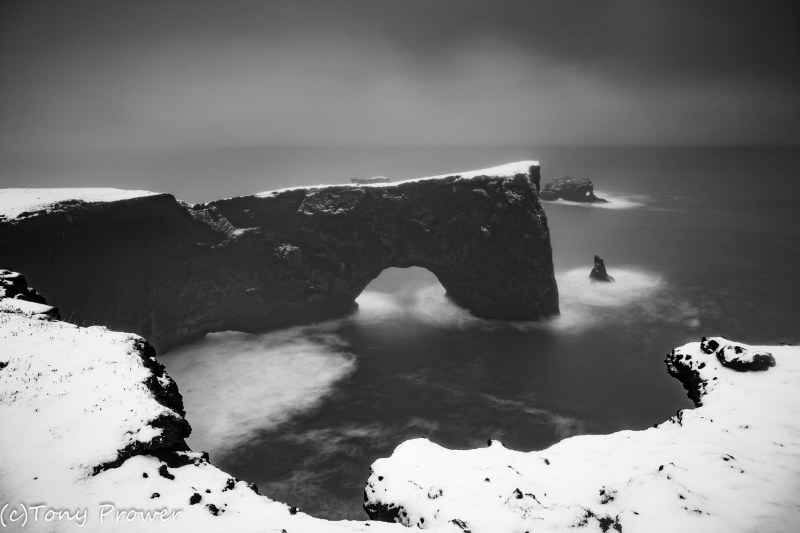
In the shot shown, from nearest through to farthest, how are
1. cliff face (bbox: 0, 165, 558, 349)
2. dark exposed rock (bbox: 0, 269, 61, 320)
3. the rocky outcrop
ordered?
dark exposed rock (bbox: 0, 269, 61, 320) → cliff face (bbox: 0, 165, 558, 349) → the rocky outcrop

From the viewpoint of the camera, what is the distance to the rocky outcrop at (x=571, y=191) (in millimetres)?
125000

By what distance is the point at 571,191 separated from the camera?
416ft

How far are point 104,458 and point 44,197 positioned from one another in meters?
33.4

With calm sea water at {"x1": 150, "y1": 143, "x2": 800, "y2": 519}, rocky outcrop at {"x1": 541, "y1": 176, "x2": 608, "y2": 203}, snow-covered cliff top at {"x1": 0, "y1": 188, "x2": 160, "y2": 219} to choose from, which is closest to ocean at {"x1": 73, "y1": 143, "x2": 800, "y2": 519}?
calm sea water at {"x1": 150, "y1": 143, "x2": 800, "y2": 519}

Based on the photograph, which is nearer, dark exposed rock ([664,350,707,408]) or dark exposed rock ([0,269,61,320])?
dark exposed rock ([664,350,707,408])

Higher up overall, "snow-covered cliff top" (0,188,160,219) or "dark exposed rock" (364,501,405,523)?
"snow-covered cliff top" (0,188,160,219)

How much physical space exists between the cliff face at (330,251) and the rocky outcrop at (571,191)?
84701mm

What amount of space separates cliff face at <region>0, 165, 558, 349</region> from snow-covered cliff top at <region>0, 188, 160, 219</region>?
3.28 metres

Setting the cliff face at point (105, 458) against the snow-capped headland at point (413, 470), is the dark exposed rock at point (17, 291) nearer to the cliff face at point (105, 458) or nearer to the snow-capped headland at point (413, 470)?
the snow-capped headland at point (413, 470)

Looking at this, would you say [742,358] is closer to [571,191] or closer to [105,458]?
[105,458]

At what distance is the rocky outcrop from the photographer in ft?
410

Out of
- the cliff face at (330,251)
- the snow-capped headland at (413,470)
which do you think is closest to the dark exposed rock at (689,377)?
the snow-capped headland at (413,470)

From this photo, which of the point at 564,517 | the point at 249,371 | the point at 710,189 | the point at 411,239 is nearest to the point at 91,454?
the point at 564,517

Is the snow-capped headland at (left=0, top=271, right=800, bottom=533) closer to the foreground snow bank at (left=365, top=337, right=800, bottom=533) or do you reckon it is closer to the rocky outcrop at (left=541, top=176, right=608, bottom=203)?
the foreground snow bank at (left=365, top=337, right=800, bottom=533)
